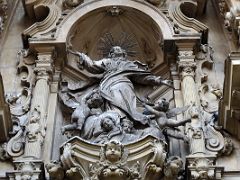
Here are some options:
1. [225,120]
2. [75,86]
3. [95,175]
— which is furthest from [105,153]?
[75,86]

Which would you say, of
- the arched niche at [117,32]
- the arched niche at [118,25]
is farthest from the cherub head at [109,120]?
the arched niche at [117,32]

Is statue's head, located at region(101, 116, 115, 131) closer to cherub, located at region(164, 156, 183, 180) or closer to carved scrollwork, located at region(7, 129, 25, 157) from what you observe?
cherub, located at region(164, 156, 183, 180)

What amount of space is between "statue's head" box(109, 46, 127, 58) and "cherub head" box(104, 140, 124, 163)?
3.10m

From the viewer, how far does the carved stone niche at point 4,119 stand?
9.38m

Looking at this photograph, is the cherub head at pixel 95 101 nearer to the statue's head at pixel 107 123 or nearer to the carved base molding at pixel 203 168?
the statue's head at pixel 107 123

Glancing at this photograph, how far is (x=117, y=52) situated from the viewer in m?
11.7

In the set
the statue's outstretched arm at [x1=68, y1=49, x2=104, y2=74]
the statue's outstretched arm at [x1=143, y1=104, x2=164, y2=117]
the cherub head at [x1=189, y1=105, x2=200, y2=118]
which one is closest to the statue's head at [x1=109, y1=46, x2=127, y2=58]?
the statue's outstretched arm at [x1=68, y1=49, x2=104, y2=74]


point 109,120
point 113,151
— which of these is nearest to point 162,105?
point 109,120

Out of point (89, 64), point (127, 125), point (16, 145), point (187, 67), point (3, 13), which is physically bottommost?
point (16, 145)

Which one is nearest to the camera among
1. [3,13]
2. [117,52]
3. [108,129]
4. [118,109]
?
[108,129]

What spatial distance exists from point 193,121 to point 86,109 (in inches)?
64.5

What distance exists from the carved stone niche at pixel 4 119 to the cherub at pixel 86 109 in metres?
0.81

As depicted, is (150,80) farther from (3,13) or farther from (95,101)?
(3,13)

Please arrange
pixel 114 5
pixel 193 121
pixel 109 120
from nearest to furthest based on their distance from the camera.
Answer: pixel 109 120 < pixel 193 121 < pixel 114 5
